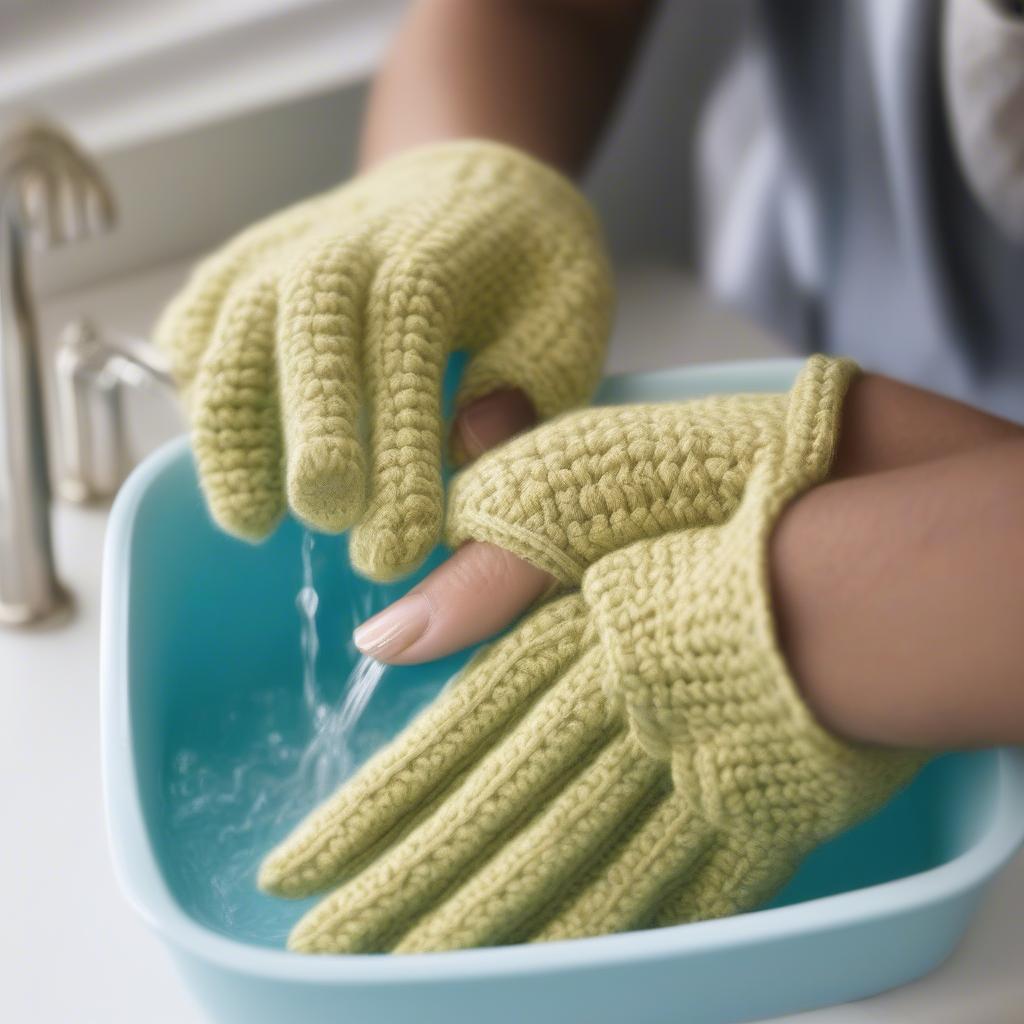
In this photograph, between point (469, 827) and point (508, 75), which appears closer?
point (469, 827)

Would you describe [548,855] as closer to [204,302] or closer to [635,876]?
[635,876]

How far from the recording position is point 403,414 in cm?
→ 44

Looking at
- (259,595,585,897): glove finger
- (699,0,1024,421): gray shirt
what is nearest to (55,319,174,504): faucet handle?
(259,595,585,897): glove finger

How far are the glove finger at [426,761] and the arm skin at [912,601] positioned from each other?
0.09 m

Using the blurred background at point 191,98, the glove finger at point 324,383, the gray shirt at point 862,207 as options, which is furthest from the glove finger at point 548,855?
the blurred background at point 191,98

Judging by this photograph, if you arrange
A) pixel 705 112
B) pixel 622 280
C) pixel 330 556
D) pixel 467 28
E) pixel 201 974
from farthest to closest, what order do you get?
1. pixel 705 112
2. pixel 622 280
3. pixel 467 28
4. pixel 330 556
5. pixel 201 974

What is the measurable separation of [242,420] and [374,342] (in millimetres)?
51

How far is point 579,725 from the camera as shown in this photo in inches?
16.4

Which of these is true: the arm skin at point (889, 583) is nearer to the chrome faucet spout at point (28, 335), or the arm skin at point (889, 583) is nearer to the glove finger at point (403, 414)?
the glove finger at point (403, 414)

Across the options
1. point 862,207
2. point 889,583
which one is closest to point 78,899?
point 889,583

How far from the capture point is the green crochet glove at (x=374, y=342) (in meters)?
0.43

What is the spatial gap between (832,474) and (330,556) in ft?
0.70

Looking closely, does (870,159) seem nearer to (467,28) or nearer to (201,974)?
(467,28)

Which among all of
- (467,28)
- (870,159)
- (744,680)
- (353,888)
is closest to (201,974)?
(353,888)
